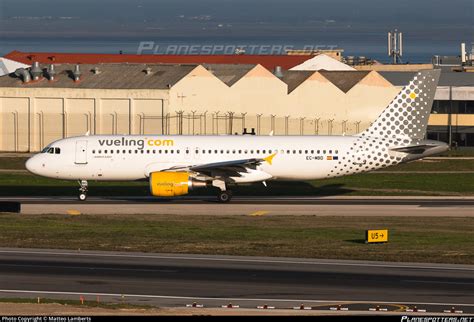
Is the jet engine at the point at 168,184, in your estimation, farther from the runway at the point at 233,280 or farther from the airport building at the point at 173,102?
the airport building at the point at 173,102

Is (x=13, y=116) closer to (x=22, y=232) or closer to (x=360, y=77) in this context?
(x=360, y=77)

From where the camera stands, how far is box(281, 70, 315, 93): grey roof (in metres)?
117

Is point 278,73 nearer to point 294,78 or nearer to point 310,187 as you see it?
point 294,78

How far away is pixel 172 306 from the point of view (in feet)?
122

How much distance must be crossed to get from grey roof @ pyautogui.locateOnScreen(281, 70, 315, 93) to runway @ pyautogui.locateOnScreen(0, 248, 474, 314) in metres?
69.4

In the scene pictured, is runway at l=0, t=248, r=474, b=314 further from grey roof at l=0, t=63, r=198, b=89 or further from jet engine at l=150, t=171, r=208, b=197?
grey roof at l=0, t=63, r=198, b=89

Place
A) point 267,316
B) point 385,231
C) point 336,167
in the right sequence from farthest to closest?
1. point 336,167
2. point 385,231
3. point 267,316

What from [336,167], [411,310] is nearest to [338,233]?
[336,167]

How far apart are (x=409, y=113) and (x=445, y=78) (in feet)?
264

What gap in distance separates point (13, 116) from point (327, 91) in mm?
31765

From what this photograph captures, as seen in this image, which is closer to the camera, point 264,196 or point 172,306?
point 172,306

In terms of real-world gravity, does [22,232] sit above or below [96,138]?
below

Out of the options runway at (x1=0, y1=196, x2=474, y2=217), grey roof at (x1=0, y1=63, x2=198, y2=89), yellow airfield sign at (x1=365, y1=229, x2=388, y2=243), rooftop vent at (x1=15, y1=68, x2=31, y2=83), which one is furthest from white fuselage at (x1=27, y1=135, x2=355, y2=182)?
rooftop vent at (x1=15, y1=68, x2=31, y2=83)

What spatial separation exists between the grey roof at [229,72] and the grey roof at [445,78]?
2745 cm
